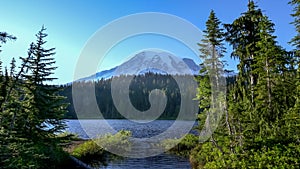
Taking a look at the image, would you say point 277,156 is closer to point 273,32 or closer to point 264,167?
point 264,167

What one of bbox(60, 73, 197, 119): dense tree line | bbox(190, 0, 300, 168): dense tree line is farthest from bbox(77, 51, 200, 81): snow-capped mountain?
bbox(60, 73, 197, 119): dense tree line

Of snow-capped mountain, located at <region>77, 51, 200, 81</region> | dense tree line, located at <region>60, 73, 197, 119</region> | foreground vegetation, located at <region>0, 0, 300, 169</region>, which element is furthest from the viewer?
dense tree line, located at <region>60, 73, 197, 119</region>

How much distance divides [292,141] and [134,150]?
17977 millimetres

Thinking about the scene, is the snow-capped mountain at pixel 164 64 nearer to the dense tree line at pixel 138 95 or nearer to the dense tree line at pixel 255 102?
the dense tree line at pixel 255 102

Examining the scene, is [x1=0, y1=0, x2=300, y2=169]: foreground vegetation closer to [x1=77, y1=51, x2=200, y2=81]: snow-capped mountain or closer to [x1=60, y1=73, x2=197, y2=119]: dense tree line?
[x1=77, y1=51, x2=200, y2=81]: snow-capped mountain

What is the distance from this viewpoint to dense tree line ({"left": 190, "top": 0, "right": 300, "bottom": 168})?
12.8 metres

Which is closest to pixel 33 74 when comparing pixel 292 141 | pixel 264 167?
pixel 264 167

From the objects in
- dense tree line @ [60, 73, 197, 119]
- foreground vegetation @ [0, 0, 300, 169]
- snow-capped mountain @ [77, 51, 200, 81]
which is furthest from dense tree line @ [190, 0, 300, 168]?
dense tree line @ [60, 73, 197, 119]

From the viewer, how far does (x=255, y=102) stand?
659 inches

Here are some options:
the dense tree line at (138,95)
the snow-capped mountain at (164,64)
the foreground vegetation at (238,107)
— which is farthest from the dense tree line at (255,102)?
the dense tree line at (138,95)

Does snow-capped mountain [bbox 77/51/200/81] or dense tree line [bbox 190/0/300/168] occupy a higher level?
snow-capped mountain [bbox 77/51/200/81]

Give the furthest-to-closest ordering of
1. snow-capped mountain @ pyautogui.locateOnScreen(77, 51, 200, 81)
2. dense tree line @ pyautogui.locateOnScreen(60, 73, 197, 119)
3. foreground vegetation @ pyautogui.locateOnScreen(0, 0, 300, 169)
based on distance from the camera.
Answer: dense tree line @ pyautogui.locateOnScreen(60, 73, 197, 119) → snow-capped mountain @ pyautogui.locateOnScreen(77, 51, 200, 81) → foreground vegetation @ pyautogui.locateOnScreen(0, 0, 300, 169)

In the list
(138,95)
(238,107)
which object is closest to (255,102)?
(238,107)

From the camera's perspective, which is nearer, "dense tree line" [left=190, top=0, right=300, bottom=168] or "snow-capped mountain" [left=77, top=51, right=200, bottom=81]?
"dense tree line" [left=190, top=0, right=300, bottom=168]
